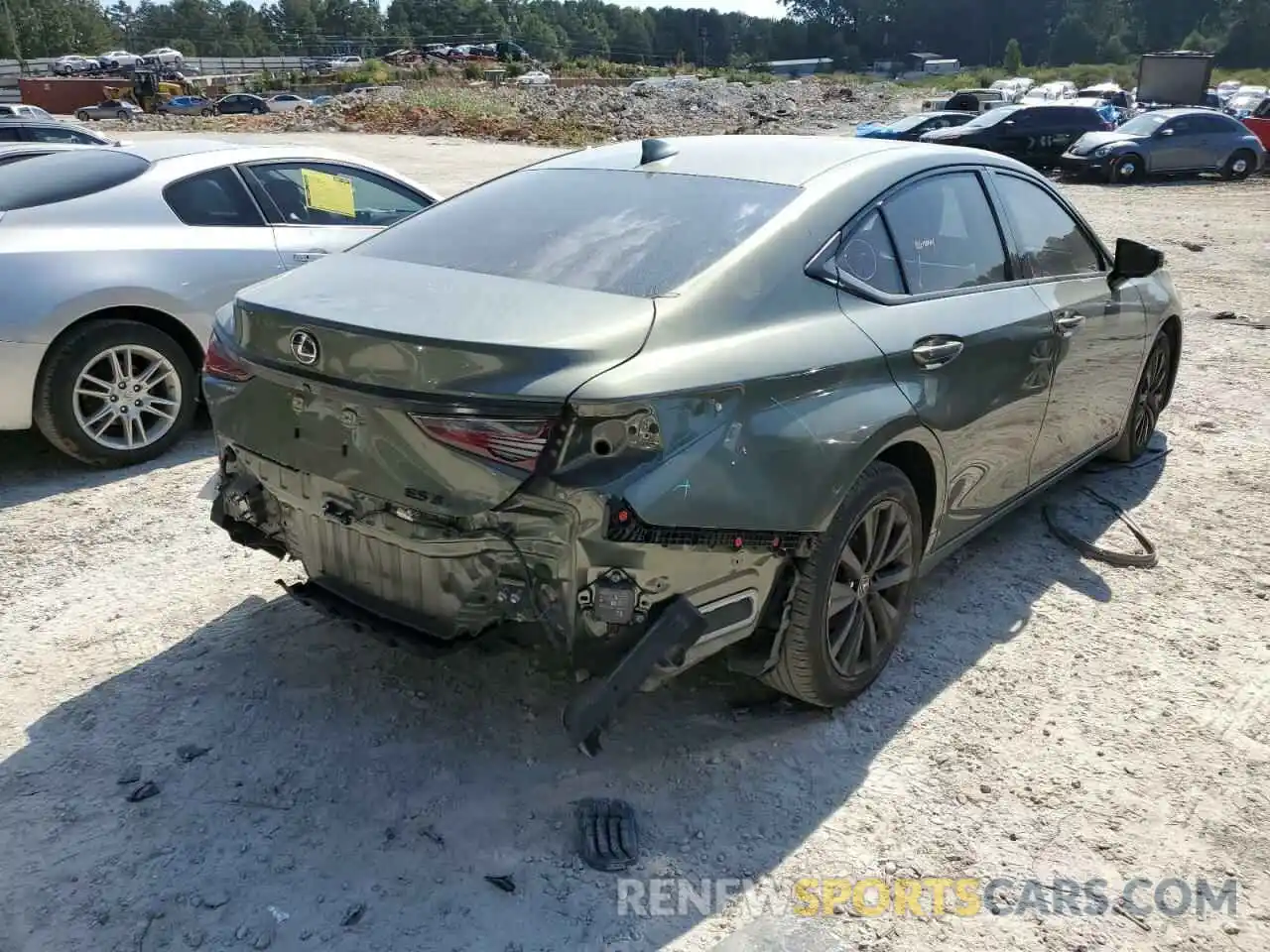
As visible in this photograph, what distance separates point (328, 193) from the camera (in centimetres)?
612

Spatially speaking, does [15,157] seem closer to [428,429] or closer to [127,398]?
[127,398]

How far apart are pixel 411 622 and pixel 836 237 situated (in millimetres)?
1673

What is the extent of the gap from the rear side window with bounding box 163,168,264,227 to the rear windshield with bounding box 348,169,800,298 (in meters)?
2.38

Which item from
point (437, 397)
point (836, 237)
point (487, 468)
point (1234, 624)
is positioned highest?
point (836, 237)

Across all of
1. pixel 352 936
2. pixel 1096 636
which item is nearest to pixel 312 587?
pixel 352 936

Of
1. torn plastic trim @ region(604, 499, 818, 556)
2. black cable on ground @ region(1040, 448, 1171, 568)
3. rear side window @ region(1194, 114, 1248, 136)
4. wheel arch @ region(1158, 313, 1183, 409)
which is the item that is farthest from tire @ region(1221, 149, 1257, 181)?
torn plastic trim @ region(604, 499, 818, 556)

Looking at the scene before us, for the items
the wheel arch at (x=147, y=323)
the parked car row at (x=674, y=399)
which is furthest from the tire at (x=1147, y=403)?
the wheel arch at (x=147, y=323)

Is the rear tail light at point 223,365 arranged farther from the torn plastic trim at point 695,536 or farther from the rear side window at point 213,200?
the rear side window at point 213,200

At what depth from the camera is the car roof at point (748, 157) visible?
3426 mm

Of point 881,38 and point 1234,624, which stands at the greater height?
point 881,38

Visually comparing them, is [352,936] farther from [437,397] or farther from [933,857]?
[933,857]

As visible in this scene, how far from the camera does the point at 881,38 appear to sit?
150 metres

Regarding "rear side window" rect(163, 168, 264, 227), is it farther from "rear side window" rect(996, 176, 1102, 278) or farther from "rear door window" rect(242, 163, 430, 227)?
"rear side window" rect(996, 176, 1102, 278)

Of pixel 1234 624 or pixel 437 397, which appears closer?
pixel 437 397
